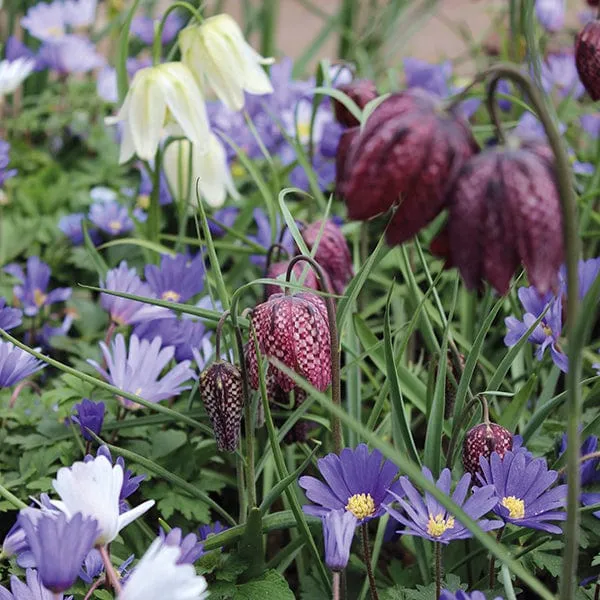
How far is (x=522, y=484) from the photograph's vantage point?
1.05 metres

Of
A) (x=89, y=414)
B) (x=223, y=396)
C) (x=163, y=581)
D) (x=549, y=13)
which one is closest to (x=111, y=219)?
(x=89, y=414)

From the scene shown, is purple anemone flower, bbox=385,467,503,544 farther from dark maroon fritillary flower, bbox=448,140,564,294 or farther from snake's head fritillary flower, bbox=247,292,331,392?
dark maroon fritillary flower, bbox=448,140,564,294

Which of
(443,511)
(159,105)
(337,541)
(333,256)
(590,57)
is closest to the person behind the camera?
(337,541)

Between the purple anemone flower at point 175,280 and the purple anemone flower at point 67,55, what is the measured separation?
110cm

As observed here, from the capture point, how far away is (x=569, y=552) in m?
0.79

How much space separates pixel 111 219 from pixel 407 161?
4.26ft

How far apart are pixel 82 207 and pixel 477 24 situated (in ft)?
9.51

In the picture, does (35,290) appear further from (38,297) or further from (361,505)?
(361,505)

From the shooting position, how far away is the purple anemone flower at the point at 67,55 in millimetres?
2412

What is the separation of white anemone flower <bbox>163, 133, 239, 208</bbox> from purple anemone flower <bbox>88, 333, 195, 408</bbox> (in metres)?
0.50

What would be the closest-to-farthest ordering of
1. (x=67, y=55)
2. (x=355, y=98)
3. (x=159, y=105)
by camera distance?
(x=159, y=105), (x=355, y=98), (x=67, y=55)

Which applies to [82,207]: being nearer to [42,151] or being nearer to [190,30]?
[42,151]

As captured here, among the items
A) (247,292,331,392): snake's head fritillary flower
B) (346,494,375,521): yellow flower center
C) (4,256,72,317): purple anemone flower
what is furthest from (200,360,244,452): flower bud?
(4,256,72,317): purple anemone flower

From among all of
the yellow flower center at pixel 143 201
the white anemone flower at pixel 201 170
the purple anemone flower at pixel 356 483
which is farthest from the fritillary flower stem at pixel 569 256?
the yellow flower center at pixel 143 201
